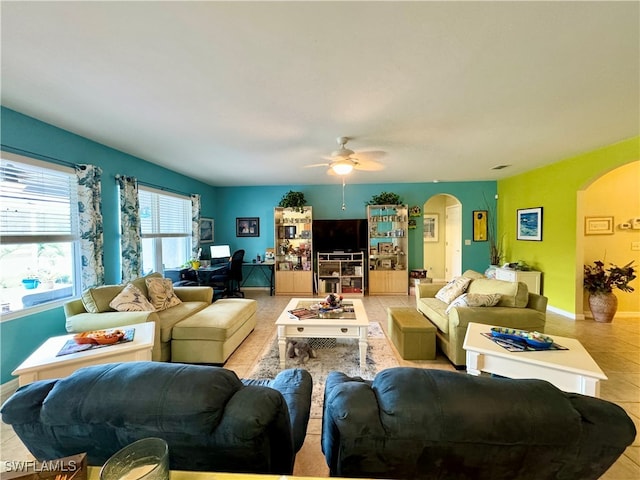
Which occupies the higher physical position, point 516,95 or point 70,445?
point 516,95

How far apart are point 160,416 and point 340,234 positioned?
533 centimetres

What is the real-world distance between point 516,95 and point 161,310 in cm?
411

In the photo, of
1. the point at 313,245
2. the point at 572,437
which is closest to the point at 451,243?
the point at 313,245

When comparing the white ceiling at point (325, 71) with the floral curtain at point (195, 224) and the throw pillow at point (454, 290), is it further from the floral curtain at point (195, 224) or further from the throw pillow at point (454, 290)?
the floral curtain at point (195, 224)

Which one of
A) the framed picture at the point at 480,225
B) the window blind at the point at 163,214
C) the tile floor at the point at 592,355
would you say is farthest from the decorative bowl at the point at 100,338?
the framed picture at the point at 480,225

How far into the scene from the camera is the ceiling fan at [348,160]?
10.5 feet

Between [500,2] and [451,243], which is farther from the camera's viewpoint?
[451,243]

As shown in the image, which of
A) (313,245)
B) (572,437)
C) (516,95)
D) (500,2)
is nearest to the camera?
(572,437)

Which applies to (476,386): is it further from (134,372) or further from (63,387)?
(63,387)

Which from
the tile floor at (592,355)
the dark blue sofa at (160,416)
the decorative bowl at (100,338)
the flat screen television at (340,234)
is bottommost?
the tile floor at (592,355)

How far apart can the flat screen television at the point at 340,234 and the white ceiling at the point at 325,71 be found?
2.83 metres

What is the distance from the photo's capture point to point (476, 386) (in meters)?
0.83

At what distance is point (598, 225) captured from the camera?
4.14 meters

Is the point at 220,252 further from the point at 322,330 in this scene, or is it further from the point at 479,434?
the point at 479,434
